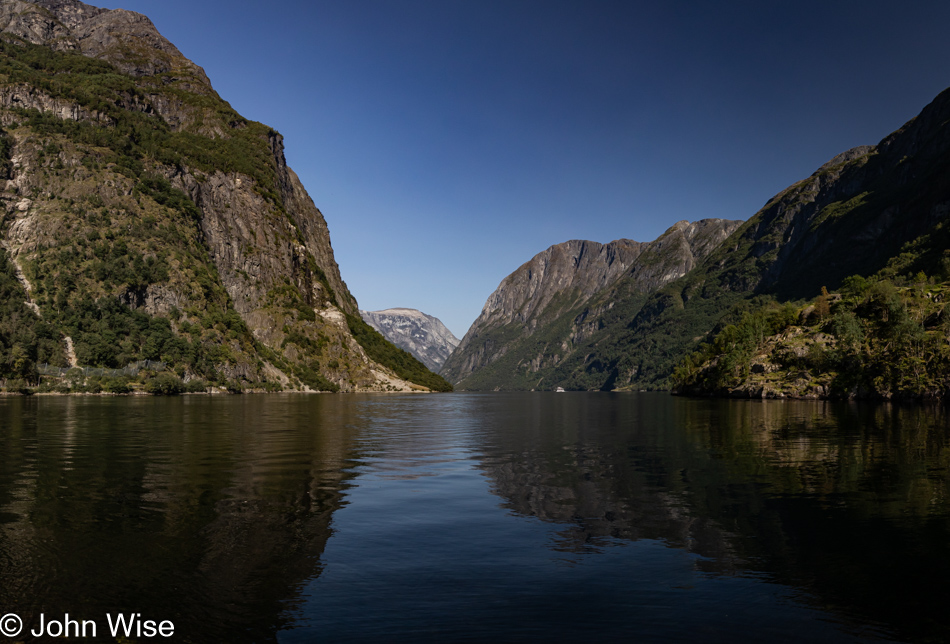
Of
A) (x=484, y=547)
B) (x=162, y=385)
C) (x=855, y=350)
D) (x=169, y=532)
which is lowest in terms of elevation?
(x=162, y=385)

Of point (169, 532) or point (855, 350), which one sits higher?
point (855, 350)

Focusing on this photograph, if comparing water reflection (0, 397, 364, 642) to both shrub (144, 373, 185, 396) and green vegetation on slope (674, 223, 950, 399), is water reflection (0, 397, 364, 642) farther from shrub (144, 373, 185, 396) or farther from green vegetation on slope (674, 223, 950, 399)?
shrub (144, 373, 185, 396)

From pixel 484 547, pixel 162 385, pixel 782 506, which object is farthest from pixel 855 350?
pixel 162 385

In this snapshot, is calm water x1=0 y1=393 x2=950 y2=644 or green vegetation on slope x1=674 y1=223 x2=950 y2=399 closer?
calm water x1=0 y1=393 x2=950 y2=644

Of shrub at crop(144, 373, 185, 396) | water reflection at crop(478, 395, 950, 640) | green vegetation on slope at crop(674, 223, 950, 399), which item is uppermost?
green vegetation on slope at crop(674, 223, 950, 399)

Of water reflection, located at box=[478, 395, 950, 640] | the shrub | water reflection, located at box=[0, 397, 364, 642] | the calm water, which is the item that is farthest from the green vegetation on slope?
the shrub

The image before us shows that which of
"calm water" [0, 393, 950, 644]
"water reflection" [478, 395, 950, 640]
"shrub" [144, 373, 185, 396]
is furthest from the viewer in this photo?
"shrub" [144, 373, 185, 396]

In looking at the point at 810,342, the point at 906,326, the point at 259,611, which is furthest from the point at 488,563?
the point at 810,342

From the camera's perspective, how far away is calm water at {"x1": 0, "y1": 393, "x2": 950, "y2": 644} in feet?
36.0

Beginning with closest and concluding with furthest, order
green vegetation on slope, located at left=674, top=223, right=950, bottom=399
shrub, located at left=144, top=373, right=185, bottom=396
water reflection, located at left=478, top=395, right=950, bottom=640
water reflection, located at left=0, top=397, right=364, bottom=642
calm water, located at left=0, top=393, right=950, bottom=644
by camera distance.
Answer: calm water, located at left=0, top=393, right=950, bottom=644, water reflection, located at left=0, top=397, right=364, bottom=642, water reflection, located at left=478, top=395, right=950, bottom=640, green vegetation on slope, located at left=674, top=223, right=950, bottom=399, shrub, located at left=144, top=373, right=185, bottom=396

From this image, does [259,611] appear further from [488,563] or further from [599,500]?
[599,500]

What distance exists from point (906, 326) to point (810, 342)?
25313mm

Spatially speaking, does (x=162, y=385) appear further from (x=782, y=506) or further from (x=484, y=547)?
(x=782, y=506)

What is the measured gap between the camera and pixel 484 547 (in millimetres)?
16234
